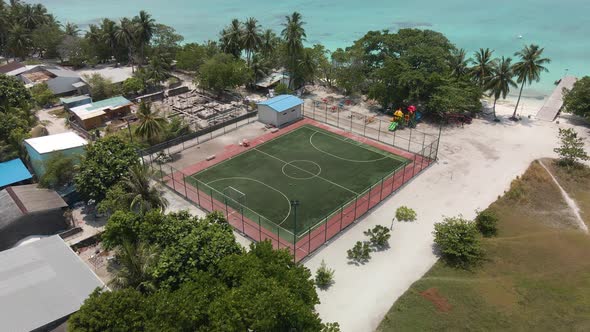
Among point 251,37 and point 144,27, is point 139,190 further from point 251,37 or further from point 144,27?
point 144,27

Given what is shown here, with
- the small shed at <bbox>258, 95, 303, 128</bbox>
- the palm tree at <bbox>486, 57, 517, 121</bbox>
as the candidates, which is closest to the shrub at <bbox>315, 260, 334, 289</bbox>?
the small shed at <bbox>258, 95, 303, 128</bbox>

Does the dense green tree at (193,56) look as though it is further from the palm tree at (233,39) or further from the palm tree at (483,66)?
the palm tree at (483,66)

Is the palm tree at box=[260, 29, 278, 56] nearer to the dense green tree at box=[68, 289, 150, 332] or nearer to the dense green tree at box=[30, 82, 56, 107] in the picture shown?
the dense green tree at box=[30, 82, 56, 107]

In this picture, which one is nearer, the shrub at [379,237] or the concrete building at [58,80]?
the shrub at [379,237]

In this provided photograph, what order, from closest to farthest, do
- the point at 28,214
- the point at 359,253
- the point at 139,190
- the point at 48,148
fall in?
the point at 359,253 < the point at 28,214 < the point at 139,190 < the point at 48,148

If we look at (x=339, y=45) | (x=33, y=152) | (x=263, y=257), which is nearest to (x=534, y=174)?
(x=263, y=257)

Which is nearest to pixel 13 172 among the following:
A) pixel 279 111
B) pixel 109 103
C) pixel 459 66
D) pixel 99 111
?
pixel 99 111

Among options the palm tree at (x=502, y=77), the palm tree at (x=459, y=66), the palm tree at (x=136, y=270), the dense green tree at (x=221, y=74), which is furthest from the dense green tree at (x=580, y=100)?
the palm tree at (x=136, y=270)
